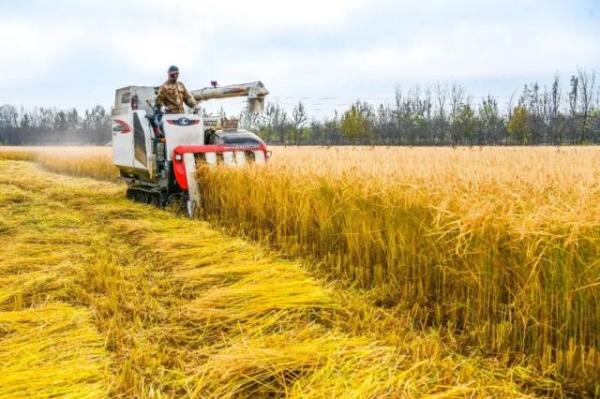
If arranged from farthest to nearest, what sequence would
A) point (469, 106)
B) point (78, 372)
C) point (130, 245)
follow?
point (469, 106) < point (130, 245) < point (78, 372)

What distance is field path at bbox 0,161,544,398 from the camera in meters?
2.63

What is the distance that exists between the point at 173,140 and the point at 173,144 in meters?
0.06

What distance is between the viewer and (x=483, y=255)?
312 cm

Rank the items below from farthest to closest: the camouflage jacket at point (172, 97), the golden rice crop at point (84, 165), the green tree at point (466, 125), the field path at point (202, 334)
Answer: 1. the green tree at point (466, 125)
2. the golden rice crop at point (84, 165)
3. the camouflage jacket at point (172, 97)
4. the field path at point (202, 334)

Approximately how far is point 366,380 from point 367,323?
2.63 ft

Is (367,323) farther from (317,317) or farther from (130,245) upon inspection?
(130,245)

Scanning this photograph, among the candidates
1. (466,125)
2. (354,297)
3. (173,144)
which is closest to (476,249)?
(354,297)

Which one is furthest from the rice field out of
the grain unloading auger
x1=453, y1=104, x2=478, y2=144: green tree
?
x1=453, y1=104, x2=478, y2=144: green tree

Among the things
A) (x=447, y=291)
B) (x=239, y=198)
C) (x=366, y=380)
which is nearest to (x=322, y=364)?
(x=366, y=380)

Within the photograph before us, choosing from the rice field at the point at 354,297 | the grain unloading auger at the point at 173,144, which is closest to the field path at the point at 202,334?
the rice field at the point at 354,297

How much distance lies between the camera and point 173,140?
27.7 ft

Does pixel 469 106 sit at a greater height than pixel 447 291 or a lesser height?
greater

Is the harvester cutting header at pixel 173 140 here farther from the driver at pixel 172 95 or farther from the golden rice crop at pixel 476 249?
the golden rice crop at pixel 476 249

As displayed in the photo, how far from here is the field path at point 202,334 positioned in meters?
2.63
